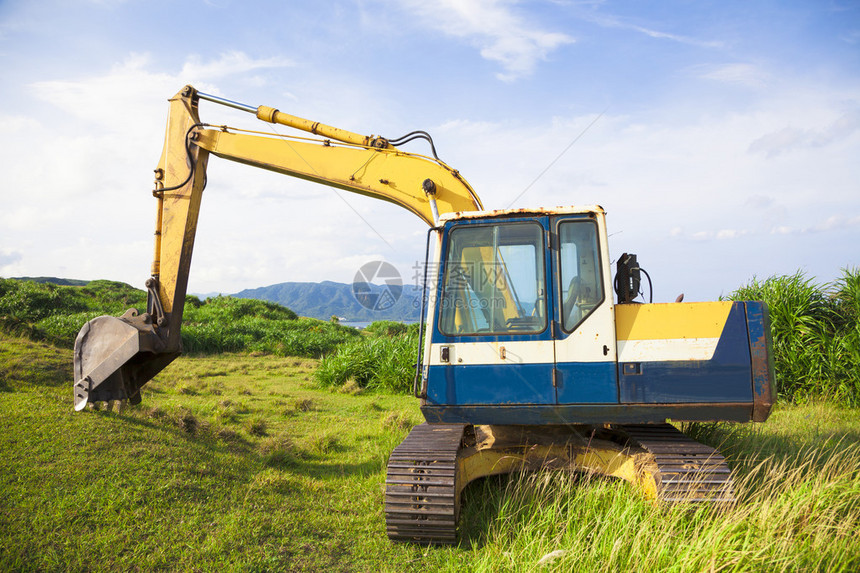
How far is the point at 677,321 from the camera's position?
444cm

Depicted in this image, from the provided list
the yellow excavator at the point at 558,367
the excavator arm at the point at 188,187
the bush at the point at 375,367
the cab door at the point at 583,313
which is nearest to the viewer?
the yellow excavator at the point at 558,367

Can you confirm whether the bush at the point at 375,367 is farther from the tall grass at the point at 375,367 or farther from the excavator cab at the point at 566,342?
the excavator cab at the point at 566,342

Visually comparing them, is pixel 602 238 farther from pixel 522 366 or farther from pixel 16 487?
pixel 16 487

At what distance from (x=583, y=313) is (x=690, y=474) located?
1433 mm

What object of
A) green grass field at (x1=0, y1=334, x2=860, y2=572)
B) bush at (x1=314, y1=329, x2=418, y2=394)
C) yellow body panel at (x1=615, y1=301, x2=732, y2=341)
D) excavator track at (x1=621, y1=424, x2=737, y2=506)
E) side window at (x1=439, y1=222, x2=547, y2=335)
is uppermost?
side window at (x1=439, y1=222, x2=547, y2=335)

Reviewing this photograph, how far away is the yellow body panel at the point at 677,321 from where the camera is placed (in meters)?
4.42

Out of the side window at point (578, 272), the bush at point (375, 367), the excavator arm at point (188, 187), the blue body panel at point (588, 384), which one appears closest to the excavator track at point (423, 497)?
the blue body panel at point (588, 384)

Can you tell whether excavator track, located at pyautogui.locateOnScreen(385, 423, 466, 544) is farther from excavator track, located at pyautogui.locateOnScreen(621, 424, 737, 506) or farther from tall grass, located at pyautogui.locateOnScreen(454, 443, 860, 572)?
excavator track, located at pyautogui.locateOnScreen(621, 424, 737, 506)

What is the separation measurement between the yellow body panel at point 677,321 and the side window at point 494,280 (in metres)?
0.74

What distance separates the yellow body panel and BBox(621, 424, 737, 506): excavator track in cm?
90

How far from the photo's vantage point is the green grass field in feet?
12.2

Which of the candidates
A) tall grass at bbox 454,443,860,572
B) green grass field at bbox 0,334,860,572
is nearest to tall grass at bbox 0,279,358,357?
green grass field at bbox 0,334,860,572

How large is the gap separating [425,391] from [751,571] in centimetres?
248

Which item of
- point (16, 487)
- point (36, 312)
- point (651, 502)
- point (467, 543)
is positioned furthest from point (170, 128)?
point (36, 312)
